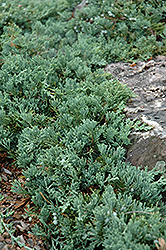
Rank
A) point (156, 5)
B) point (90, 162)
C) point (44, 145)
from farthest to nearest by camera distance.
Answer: point (156, 5) → point (44, 145) → point (90, 162)

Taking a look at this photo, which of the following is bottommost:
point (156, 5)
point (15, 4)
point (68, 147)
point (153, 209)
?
point (153, 209)

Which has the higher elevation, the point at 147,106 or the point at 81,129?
the point at 81,129

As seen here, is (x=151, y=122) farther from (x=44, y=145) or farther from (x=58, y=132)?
(x=44, y=145)

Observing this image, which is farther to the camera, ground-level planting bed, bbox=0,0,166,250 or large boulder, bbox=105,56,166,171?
large boulder, bbox=105,56,166,171

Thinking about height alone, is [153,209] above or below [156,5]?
below

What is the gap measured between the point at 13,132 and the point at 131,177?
1577 mm

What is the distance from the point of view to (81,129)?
2602 mm

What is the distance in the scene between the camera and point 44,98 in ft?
10.6

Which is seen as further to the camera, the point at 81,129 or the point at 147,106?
the point at 147,106

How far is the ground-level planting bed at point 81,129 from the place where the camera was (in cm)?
199

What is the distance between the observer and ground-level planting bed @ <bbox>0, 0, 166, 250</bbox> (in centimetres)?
199

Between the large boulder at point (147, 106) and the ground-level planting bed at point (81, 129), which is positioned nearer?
the ground-level planting bed at point (81, 129)

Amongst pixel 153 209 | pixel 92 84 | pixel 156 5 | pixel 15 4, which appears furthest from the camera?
pixel 15 4

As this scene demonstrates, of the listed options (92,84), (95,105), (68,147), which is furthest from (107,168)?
(92,84)
